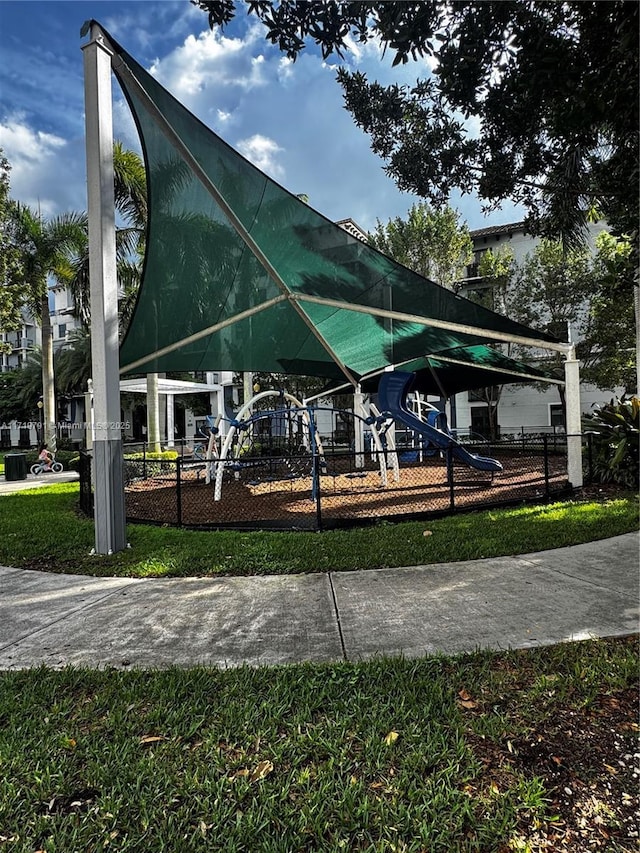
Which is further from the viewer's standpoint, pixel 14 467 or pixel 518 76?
pixel 14 467

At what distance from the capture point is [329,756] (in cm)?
222

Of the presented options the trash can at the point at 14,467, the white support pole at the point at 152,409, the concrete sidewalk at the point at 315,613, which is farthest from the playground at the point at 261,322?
the trash can at the point at 14,467

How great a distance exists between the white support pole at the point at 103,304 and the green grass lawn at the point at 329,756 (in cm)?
321

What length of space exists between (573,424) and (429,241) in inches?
597

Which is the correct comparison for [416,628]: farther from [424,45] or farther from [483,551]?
[424,45]

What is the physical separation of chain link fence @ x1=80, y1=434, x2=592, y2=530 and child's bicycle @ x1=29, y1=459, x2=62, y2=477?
5827mm

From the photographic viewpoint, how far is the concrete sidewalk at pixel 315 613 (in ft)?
10.8

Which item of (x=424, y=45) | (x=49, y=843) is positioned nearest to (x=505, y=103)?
(x=424, y=45)

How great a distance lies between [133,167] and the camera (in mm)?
16859

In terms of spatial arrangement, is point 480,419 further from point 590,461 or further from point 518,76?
point 518,76

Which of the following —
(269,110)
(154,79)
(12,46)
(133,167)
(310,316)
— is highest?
(133,167)

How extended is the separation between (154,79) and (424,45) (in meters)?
3.49

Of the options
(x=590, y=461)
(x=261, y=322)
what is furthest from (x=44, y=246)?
(x=590, y=461)

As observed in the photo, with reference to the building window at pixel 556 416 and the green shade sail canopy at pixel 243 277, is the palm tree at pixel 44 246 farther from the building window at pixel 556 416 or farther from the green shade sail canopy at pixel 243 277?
the building window at pixel 556 416
